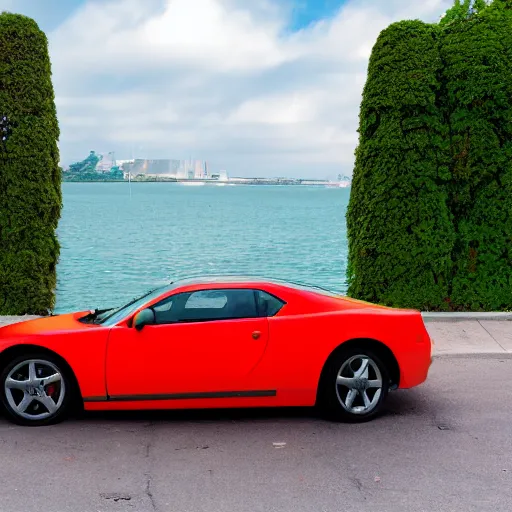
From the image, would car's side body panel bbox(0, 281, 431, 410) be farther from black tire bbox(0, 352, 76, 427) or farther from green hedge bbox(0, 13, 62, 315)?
green hedge bbox(0, 13, 62, 315)

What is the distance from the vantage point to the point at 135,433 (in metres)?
6.43

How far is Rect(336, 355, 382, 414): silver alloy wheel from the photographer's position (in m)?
6.67

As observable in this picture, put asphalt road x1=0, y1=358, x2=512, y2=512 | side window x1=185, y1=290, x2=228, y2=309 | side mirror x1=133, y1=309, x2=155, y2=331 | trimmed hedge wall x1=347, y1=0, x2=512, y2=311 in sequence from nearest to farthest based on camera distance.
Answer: asphalt road x1=0, y1=358, x2=512, y2=512, side mirror x1=133, y1=309, x2=155, y2=331, side window x1=185, y1=290, x2=228, y2=309, trimmed hedge wall x1=347, y1=0, x2=512, y2=311

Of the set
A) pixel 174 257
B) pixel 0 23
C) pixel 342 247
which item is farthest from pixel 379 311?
pixel 342 247

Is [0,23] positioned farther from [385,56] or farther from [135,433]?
[135,433]

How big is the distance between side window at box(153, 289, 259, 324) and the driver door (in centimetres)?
10

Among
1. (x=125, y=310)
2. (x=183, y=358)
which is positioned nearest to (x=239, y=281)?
(x=183, y=358)

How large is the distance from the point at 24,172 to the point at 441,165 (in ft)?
20.8

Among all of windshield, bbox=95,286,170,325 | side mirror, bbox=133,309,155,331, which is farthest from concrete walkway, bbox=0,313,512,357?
side mirror, bbox=133,309,155,331

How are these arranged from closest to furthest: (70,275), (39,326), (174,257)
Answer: (39,326) < (70,275) < (174,257)

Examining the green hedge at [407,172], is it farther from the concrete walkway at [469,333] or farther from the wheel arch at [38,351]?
the wheel arch at [38,351]

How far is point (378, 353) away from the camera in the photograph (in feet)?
22.4

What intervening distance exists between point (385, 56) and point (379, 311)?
6.14 m

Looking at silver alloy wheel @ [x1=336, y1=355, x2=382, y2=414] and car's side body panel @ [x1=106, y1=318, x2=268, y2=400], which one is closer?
car's side body panel @ [x1=106, y1=318, x2=268, y2=400]
